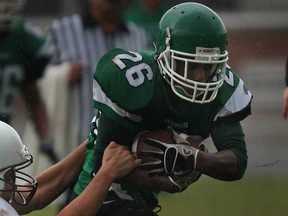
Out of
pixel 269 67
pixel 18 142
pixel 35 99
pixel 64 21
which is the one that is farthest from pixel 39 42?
pixel 269 67

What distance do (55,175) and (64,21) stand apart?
3.81 m

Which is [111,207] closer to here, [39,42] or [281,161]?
[39,42]

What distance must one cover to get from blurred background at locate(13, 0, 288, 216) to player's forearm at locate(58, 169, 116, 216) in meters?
5.17

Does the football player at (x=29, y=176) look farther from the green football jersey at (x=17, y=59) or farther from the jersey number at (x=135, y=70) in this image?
the green football jersey at (x=17, y=59)

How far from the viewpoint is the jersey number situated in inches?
189

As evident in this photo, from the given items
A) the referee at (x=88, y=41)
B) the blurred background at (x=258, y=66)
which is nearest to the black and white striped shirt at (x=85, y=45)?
the referee at (x=88, y=41)

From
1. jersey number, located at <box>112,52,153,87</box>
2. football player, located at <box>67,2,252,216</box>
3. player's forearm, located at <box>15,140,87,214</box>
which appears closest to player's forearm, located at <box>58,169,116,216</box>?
football player, located at <box>67,2,252,216</box>

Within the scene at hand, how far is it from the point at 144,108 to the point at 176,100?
0.50 ft

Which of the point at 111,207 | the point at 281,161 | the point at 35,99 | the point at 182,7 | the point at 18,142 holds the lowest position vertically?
the point at 281,161

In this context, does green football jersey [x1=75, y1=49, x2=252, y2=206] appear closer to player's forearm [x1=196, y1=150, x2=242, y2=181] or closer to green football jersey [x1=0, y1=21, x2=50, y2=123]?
player's forearm [x1=196, y1=150, x2=242, y2=181]

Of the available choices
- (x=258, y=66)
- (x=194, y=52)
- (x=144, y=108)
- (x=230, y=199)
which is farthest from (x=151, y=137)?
(x=258, y=66)

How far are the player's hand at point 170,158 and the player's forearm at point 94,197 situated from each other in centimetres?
17

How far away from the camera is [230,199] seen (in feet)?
31.2

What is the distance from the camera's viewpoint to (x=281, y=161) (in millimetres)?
11094
